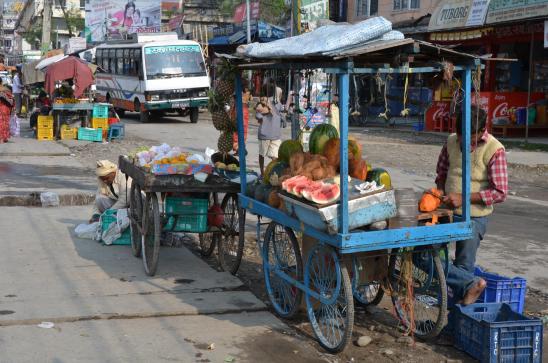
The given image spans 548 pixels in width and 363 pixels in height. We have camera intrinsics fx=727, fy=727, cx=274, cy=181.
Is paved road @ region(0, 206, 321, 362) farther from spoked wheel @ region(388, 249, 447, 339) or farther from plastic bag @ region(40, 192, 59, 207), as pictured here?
plastic bag @ region(40, 192, 59, 207)

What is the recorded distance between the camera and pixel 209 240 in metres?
8.20

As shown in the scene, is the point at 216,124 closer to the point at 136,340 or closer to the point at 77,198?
the point at 136,340

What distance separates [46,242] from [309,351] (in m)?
4.31

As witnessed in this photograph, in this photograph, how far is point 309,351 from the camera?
17.3 feet

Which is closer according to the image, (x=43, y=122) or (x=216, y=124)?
(x=216, y=124)

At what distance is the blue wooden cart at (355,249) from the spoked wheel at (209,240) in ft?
4.92

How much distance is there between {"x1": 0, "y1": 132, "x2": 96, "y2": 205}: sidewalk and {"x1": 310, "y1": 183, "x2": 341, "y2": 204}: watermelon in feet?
22.7

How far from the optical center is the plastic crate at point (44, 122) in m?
20.9

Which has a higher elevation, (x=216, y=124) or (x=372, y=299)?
(x=216, y=124)

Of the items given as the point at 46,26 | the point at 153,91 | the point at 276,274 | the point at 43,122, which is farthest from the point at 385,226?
the point at 46,26

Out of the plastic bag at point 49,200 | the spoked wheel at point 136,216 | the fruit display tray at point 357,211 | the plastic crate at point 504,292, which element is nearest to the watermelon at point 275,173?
the fruit display tray at point 357,211

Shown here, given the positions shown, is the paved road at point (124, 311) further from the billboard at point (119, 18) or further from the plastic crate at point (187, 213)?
the billboard at point (119, 18)

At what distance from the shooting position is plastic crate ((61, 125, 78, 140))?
68.9 ft

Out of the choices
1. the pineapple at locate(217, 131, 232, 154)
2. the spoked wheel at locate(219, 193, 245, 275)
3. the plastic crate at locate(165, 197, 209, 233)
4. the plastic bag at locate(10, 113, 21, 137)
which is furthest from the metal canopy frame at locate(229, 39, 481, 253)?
the plastic bag at locate(10, 113, 21, 137)
